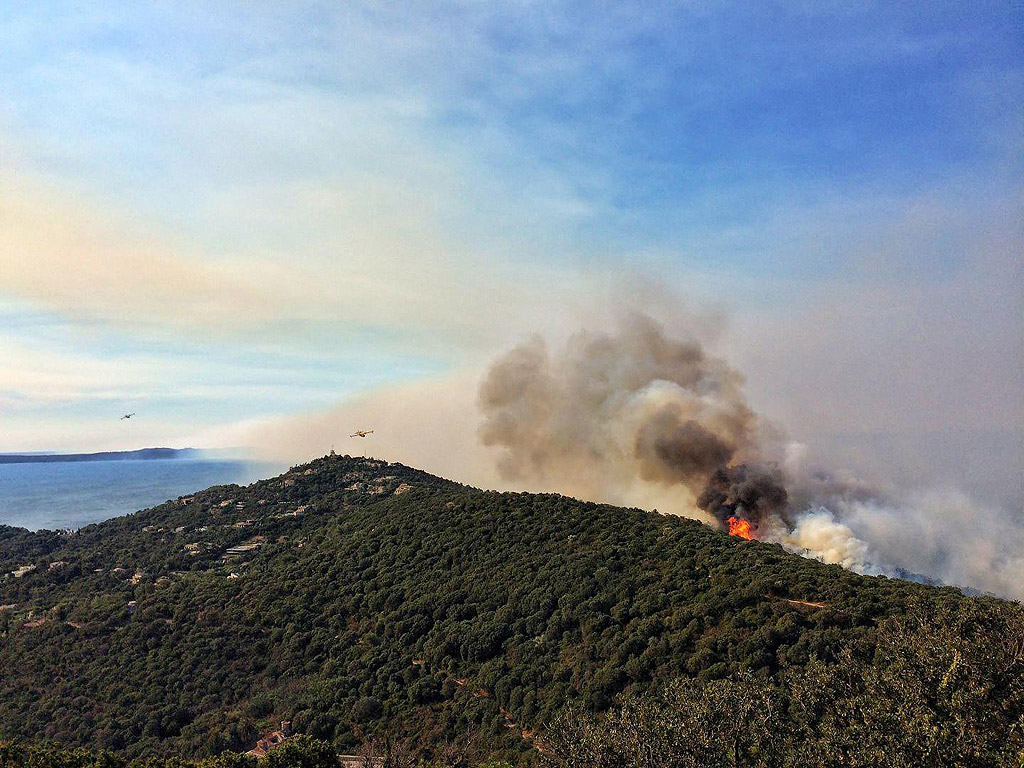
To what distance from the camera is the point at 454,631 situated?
51.4m

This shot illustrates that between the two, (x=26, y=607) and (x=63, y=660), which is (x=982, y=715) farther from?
(x=26, y=607)

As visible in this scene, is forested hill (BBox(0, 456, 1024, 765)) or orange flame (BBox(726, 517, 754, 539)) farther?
orange flame (BBox(726, 517, 754, 539))

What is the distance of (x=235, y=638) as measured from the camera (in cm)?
5912

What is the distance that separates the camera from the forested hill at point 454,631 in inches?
1398

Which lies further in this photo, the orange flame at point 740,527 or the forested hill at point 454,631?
the orange flame at point 740,527

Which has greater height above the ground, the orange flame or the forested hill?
the orange flame

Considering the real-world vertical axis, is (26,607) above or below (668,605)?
below

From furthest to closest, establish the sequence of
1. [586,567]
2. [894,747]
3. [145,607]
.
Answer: [145,607] < [586,567] < [894,747]

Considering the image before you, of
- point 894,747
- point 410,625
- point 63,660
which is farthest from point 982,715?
point 63,660

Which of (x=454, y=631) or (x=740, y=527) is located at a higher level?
(x=740, y=527)

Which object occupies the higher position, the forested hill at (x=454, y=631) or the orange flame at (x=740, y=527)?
the orange flame at (x=740, y=527)

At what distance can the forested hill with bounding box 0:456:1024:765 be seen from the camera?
1398 inches

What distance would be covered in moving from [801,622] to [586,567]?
1969 centimetres

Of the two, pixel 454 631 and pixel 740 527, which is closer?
pixel 454 631
